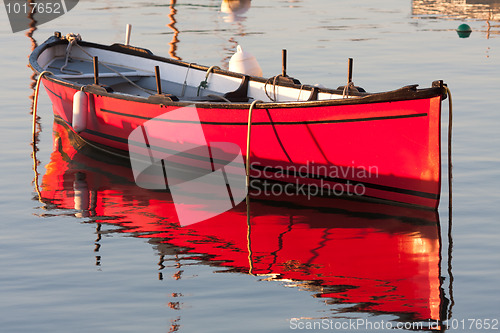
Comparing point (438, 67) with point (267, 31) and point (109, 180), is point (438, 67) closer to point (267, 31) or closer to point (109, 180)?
point (267, 31)

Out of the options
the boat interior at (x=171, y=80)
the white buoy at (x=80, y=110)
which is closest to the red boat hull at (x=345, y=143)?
the boat interior at (x=171, y=80)

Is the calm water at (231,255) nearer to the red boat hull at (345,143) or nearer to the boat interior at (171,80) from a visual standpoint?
the red boat hull at (345,143)

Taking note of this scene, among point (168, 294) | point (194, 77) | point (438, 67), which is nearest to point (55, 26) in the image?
point (438, 67)

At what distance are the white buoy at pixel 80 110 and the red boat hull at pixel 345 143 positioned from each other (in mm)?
1699

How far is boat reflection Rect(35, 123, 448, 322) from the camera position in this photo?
823 cm

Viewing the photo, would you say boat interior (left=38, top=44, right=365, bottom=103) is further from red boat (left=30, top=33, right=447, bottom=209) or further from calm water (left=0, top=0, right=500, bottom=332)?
calm water (left=0, top=0, right=500, bottom=332)

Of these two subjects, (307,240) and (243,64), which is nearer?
(307,240)

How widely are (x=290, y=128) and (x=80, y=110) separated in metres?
4.10

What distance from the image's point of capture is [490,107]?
53.3ft

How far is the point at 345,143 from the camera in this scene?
10.8 m

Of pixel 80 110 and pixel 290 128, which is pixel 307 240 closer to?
pixel 290 128

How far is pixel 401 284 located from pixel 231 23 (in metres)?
24.1

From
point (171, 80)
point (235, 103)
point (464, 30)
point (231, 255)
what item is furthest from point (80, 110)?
point (464, 30)

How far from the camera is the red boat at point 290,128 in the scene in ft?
33.7
